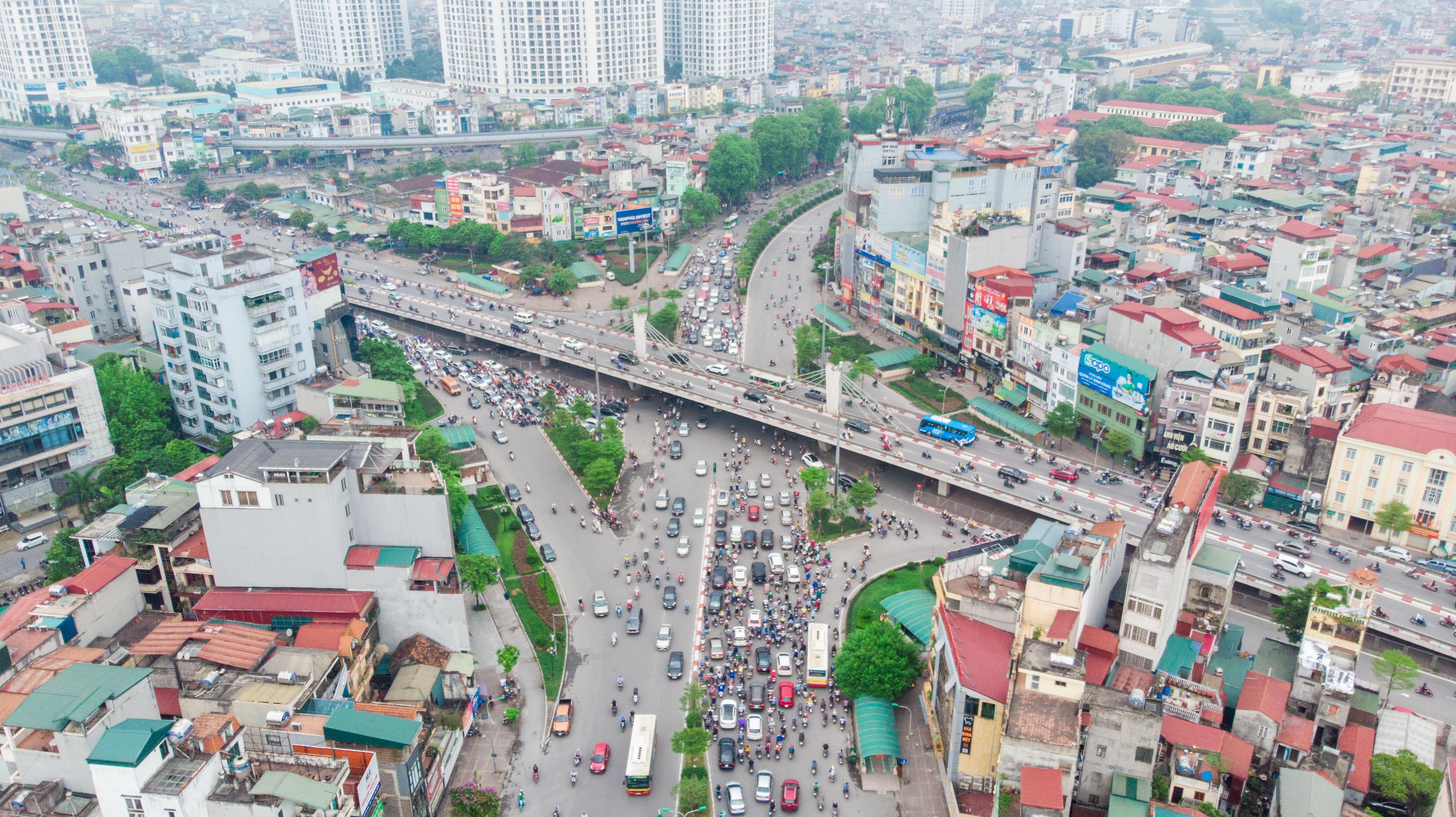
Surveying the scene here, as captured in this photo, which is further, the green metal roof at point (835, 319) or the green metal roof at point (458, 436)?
the green metal roof at point (835, 319)

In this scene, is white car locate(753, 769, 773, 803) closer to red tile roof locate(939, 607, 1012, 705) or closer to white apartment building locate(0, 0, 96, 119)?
red tile roof locate(939, 607, 1012, 705)

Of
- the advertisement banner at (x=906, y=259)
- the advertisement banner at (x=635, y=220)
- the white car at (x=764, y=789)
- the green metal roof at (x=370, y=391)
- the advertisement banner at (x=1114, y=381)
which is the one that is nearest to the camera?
the white car at (x=764, y=789)

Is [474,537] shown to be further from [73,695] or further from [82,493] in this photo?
[73,695]

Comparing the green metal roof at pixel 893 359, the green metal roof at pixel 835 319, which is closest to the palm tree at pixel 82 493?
the green metal roof at pixel 893 359

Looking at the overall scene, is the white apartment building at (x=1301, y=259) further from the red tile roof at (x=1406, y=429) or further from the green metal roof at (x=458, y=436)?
the green metal roof at (x=458, y=436)

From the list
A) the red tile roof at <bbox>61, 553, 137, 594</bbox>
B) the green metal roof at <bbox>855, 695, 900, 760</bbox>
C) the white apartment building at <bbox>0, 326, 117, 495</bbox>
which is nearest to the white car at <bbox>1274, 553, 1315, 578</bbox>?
the green metal roof at <bbox>855, 695, 900, 760</bbox>

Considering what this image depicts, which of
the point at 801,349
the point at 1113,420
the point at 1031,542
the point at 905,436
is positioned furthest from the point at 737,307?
the point at 1031,542

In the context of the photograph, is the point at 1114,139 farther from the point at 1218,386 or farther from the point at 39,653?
the point at 39,653

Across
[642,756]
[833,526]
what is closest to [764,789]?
[642,756]
